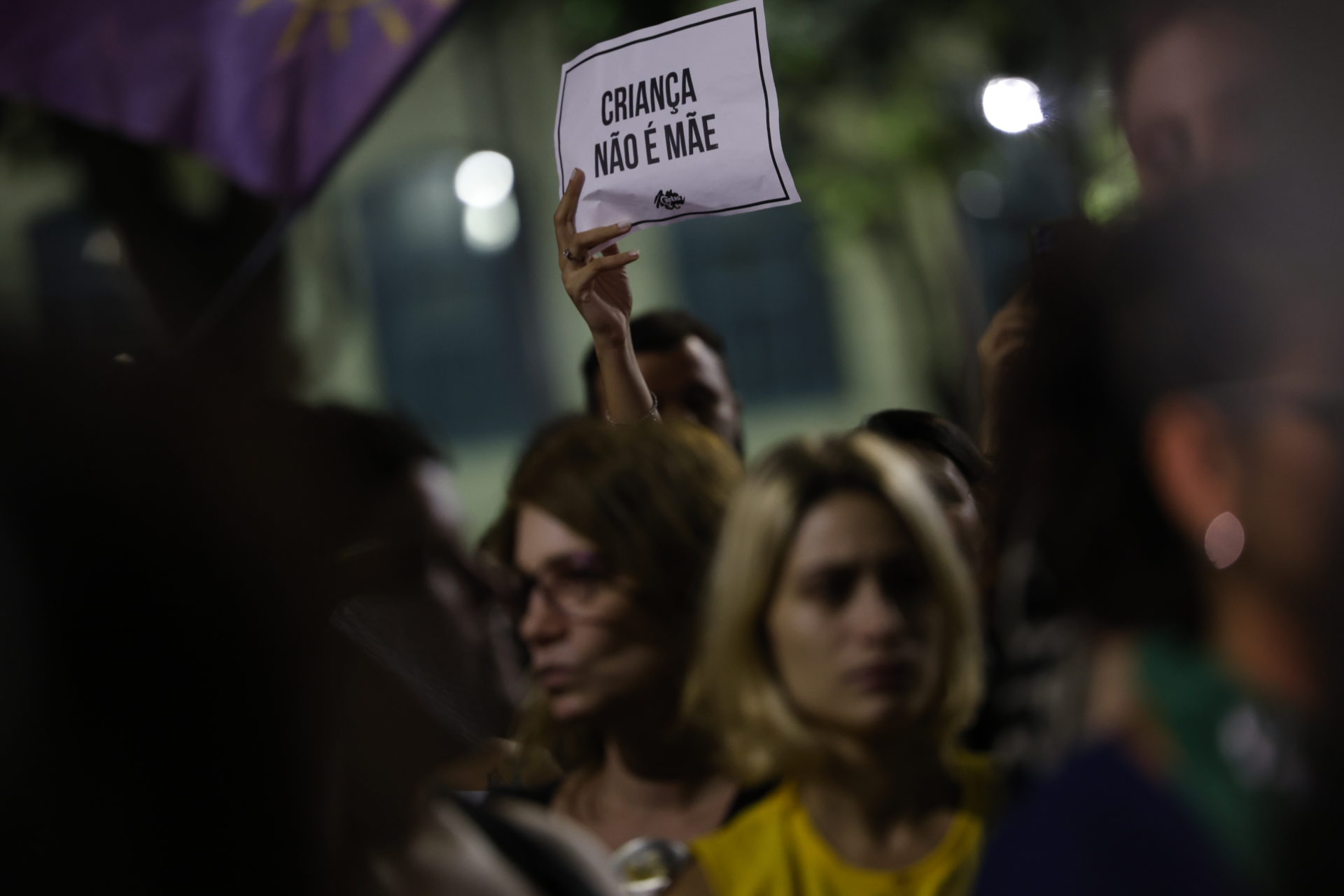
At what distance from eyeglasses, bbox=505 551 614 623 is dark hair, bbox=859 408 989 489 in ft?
0.94

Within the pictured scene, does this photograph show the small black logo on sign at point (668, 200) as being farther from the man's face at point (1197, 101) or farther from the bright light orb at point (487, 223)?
the bright light orb at point (487, 223)

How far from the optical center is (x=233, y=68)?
7.52 ft

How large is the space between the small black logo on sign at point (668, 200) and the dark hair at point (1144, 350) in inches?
19.7

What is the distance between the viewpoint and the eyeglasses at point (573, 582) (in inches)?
54.0

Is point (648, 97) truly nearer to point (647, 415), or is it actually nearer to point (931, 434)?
point (647, 415)

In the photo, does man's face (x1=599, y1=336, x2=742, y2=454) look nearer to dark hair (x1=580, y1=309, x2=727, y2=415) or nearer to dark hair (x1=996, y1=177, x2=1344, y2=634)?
dark hair (x1=580, y1=309, x2=727, y2=415)

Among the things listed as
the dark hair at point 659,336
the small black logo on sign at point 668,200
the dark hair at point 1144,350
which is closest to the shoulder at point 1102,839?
the dark hair at point 1144,350

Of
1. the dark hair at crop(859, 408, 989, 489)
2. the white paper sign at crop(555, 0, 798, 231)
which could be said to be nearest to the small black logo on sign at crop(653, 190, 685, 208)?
the white paper sign at crop(555, 0, 798, 231)

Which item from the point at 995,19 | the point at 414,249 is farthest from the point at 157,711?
the point at 995,19

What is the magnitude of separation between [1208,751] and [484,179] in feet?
5.29

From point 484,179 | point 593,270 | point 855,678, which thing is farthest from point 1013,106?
point 484,179

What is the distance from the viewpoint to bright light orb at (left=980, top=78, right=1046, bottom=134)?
1.36 meters

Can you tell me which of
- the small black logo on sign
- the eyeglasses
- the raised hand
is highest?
the small black logo on sign

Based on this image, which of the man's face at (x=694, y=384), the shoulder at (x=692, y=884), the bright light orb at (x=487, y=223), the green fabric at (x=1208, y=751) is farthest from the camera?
the bright light orb at (x=487, y=223)
